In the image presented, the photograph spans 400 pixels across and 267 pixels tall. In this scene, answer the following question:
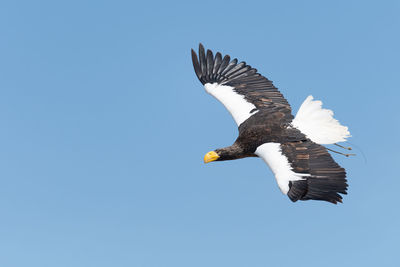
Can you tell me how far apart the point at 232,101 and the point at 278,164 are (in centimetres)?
308

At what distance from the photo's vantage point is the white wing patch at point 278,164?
34.3 feet

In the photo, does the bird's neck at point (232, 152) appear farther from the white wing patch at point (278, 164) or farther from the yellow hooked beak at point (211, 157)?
the white wing patch at point (278, 164)

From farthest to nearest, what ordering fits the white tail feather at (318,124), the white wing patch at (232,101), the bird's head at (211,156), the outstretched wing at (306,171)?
the white wing patch at (232,101) → the bird's head at (211,156) → the white tail feather at (318,124) → the outstretched wing at (306,171)

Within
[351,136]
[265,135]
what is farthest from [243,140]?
[351,136]

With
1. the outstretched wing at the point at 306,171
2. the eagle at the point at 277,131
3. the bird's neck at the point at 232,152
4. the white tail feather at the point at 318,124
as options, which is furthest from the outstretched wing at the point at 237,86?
the outstretched wing at the point at 306,171

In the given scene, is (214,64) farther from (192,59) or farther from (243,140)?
(243,140)

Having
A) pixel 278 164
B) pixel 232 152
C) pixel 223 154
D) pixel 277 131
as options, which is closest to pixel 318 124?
pixel 277 131

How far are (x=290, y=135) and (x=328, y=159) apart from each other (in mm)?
1122

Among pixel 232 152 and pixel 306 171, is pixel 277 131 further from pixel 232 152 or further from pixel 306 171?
pixel 306 171

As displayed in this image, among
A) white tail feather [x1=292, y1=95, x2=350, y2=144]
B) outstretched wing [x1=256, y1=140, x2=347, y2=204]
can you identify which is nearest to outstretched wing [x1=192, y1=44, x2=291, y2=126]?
white tail feather [x1=292, y1=95, x2=350, y2=144]

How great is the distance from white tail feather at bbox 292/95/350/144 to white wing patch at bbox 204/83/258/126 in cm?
131

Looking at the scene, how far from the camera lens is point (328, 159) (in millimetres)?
10812

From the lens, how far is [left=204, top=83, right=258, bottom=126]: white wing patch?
13062 mm

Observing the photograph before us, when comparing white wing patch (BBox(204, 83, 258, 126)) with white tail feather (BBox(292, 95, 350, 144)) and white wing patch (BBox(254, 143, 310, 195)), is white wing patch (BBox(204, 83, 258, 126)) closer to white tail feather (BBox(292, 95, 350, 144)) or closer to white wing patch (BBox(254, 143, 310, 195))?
white tail feather (BBox(292, 95, 350, 144))
